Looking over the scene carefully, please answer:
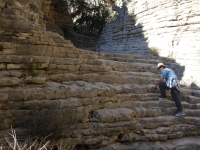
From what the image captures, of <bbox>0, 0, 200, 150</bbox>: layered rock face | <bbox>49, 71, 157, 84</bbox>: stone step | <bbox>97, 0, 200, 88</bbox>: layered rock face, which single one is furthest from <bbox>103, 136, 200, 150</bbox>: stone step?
<bbox>97, 0, 200, 88</bbox>: layered rock face

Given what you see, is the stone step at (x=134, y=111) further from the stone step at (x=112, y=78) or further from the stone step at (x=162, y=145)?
the stone step at (x=112, y=78)

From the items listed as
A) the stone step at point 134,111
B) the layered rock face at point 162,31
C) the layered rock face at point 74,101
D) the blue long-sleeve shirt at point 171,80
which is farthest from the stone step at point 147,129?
the layered rock face at point 162,31

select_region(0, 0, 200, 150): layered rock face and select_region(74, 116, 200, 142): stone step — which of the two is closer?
select_region(0, 0, 200, 150): layered rock face

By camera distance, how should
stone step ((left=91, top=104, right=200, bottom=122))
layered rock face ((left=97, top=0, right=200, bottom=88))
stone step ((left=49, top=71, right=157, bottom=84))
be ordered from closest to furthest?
stone step ((left=91, top=104, right=200, bottom=122)), stone step ((left=49, top=71, right=157, bottom=84)), layered rock face ((left=97, top=0, right=200, bottom=88))

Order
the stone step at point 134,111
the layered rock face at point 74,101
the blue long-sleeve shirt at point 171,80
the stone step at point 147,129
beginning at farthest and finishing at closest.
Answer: the blue long-sleeve shirt at point 171,80
the stone step at point 134,111
the stone step at point 147,129
the layered rock face at point 74,101

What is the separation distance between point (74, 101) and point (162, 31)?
7.39 m

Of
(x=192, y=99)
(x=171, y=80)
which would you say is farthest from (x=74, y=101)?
(x=192, y=99)

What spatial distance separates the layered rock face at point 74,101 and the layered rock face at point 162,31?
284 cm

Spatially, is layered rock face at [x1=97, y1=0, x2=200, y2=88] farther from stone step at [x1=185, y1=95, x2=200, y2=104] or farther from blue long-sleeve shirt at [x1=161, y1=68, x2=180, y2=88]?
blue long-sleeve shirt at [x1=161, y1=68, x2=180, y2=88]

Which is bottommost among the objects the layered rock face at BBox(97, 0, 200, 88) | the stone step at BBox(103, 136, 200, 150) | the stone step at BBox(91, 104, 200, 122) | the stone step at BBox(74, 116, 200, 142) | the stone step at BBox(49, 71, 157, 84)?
the stone step at BBox(103, 136, 200, 150)

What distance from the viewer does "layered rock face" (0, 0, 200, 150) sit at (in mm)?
3912

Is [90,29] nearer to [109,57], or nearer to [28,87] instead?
[109,57]

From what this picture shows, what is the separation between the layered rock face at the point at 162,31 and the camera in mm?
8430

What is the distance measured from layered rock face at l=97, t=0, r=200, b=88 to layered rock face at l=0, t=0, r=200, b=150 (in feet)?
9.31
